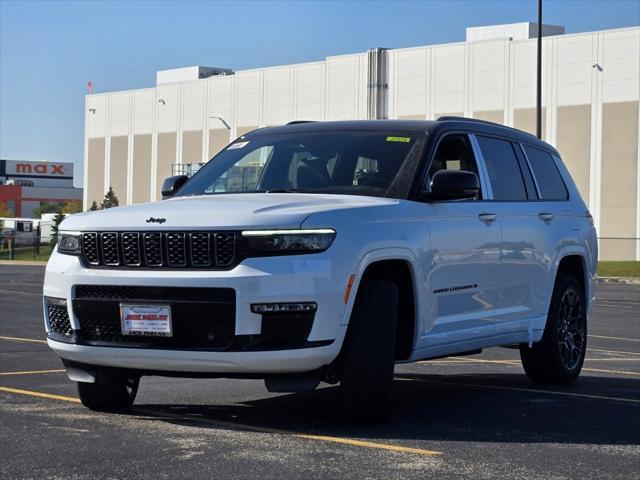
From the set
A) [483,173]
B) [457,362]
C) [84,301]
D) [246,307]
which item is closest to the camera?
[246,307]

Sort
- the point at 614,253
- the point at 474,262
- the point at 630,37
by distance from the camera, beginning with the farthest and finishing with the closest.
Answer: the point at 630,37, the point at 614,253, the point at 474,262

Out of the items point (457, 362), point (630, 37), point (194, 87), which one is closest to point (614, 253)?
point (630, 37)

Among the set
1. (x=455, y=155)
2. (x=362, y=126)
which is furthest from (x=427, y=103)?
(x=362, y=126)

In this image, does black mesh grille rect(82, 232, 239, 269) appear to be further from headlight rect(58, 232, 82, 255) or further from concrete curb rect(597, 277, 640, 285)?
concrete curb rect(597, 277, 640, 285)

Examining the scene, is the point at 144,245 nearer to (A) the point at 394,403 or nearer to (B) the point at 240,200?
(B) the point at 240,200

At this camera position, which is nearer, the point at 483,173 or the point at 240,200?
the point at 240,200

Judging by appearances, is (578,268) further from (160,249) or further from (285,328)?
(160,249)

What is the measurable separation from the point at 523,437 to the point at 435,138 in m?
2.44

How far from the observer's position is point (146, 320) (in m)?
7.57

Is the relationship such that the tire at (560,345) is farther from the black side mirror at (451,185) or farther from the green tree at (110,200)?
the green tree at (110,200)

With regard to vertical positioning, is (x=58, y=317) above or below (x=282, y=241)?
below

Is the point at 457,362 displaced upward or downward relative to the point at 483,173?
Result: downward

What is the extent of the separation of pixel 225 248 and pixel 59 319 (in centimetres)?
135

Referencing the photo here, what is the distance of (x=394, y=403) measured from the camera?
357 inches
